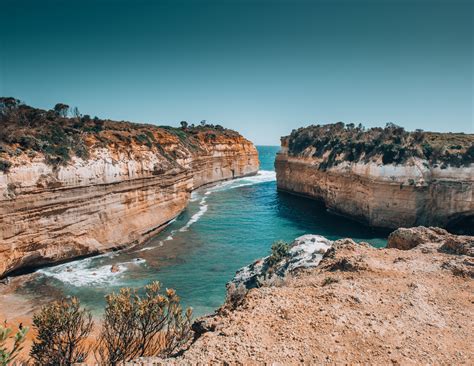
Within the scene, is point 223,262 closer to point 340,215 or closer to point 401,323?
point 401,323

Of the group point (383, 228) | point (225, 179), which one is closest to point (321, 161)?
point (383, 228)

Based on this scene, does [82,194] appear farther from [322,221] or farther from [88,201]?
[322,221]

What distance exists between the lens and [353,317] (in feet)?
23.1

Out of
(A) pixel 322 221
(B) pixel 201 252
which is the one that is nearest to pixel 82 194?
(B) pixel 201 252

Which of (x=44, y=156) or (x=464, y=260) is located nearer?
(x=464, y=260)

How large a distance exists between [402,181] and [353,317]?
2409 centimetres

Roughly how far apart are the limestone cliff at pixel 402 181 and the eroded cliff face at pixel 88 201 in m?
16.4

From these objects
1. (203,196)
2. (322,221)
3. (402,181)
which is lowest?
(322,221)

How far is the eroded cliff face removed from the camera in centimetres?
1666

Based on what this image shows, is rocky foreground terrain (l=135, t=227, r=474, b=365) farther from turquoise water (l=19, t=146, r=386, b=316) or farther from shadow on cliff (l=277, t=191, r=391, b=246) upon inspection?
shadow on cliff (l=277, t=191, r=391, b=246)

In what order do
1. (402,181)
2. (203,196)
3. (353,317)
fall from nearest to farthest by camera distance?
1. (353,317)
2. (402,181)
3. (203,196)

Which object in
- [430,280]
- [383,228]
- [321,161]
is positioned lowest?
[383,228]

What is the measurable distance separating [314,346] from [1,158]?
17693mm

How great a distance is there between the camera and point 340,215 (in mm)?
34156
